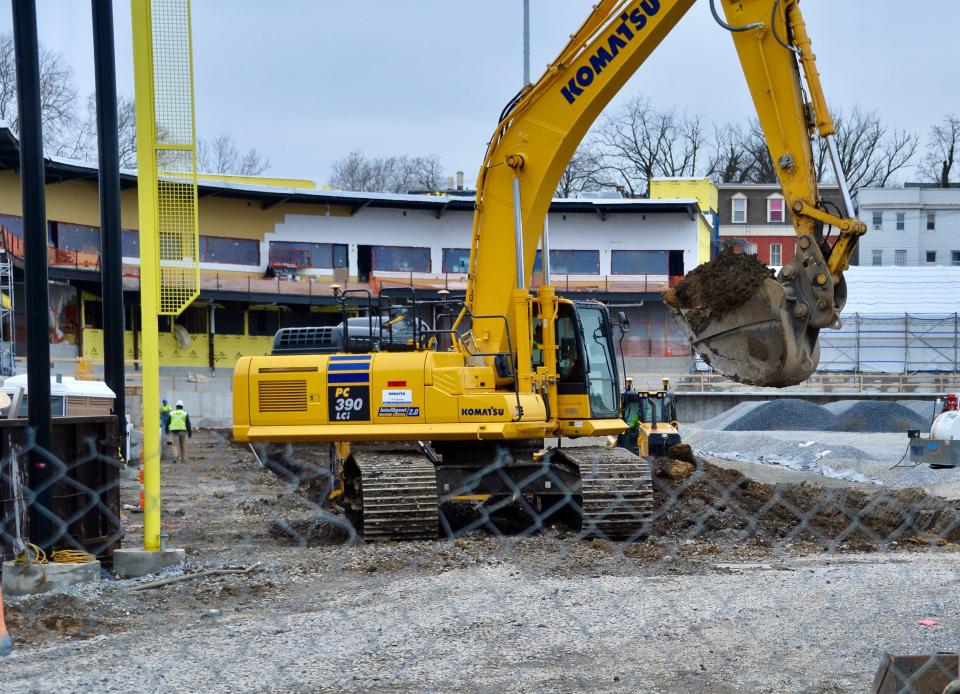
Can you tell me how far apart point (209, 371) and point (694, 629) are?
42.0 metres

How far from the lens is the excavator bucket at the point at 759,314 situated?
9789 millimetres

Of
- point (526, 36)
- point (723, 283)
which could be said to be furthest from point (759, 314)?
point (526, 36)

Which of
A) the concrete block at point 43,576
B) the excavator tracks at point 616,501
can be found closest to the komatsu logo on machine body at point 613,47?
the excavator tracks at point 616,501

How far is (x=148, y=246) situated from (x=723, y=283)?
4.73 meters

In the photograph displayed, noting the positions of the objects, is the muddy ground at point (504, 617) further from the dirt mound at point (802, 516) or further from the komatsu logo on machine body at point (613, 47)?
the komatsu logo on machine body at point (613, 47)

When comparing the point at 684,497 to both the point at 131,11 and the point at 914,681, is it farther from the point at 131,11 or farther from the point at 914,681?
the point at 914,681

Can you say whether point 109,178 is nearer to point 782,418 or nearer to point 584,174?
point 782,418

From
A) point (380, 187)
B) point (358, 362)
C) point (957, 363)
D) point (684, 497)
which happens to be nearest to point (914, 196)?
point (957, 363)

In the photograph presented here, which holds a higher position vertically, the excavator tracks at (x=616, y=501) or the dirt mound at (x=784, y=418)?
the excavator tracks at (x=616, y=501)

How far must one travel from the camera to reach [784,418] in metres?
38.2

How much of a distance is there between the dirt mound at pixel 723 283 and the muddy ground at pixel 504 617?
2261 mm

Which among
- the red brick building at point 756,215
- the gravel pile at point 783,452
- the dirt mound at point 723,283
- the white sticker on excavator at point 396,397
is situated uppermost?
the red brick building at point 756,215

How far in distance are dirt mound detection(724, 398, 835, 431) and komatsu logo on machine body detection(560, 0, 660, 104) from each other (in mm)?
26649

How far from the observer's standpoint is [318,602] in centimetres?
896
